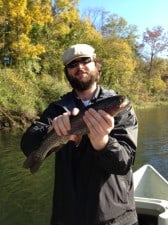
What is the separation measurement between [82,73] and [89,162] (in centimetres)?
63

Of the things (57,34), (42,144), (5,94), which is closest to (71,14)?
(57,34)

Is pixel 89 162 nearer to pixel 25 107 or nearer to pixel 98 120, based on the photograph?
pixel 98 120

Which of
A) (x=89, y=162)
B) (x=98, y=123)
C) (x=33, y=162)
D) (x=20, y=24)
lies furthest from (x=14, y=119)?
(x=98, y=123)

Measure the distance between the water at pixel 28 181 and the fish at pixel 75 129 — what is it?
6306mm

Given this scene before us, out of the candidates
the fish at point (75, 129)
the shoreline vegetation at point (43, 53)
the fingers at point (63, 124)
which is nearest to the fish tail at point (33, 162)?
the fish at point (75, 129)

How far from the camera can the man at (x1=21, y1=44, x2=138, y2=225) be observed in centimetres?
250

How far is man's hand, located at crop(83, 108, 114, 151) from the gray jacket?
160 mm

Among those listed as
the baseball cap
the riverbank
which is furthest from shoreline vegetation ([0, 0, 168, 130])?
the baseball cap

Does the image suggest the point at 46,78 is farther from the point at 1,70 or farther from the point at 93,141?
the point at 93,141

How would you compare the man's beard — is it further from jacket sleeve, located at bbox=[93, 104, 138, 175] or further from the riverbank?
the riverbank

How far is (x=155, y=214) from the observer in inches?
208

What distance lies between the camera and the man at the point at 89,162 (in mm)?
2500

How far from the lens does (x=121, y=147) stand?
2504 millimetres

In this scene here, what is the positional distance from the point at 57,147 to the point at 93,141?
1.18 ft
